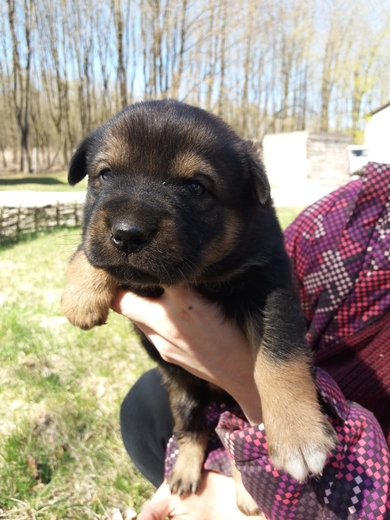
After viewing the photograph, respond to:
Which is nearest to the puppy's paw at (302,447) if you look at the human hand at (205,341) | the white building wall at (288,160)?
the human hand at (205,341)

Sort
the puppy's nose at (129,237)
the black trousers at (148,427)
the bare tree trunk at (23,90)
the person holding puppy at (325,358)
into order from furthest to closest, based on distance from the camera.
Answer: the bare tree trunk at (23,90)
the black trousers at (148,427)
the person holding puppy at (325,358)
the puppy's nose at (129,237)

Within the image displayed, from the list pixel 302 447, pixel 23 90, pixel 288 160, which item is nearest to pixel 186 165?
pixel 302 447

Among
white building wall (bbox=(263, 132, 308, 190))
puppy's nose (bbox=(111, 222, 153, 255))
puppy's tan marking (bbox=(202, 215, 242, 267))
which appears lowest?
white building wall (bbox=(263, 132, 308, 190))

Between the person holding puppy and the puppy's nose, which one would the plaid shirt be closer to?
the person holding puppy

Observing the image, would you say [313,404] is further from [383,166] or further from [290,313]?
[383,166]

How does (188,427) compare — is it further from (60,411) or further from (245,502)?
(60,411)

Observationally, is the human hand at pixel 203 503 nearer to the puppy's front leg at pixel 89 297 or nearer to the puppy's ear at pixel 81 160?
the puppy's front leg at pixel 89 297

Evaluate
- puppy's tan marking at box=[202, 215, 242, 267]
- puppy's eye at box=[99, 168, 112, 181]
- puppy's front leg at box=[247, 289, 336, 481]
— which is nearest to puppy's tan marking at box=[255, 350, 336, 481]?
puppy's front leg at box=[247, 289, 336, 481]
